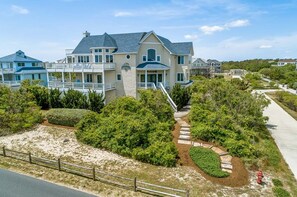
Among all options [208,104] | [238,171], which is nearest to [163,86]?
[208,104]

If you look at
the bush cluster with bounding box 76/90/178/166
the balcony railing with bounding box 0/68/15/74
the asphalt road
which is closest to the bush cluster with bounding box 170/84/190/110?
the bush cluster with bounding box 76/90/178/166

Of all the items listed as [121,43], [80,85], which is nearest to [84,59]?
[80,85]

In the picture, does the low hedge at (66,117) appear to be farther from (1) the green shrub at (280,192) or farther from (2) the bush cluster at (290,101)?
(2) the bush cluster at (290,101)

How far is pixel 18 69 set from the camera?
147 ft

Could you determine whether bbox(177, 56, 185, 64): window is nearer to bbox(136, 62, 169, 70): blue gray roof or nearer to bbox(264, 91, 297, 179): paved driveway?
bbox(136, 62, 169, 70): blue gray roof

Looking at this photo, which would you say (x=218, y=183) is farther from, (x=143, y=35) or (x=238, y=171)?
(x=143, y=35)

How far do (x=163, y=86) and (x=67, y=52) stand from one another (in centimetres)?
1672

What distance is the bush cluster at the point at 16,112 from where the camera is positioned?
61.3 feet

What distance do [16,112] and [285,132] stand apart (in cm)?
2605

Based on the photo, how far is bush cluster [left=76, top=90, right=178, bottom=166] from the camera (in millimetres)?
13375

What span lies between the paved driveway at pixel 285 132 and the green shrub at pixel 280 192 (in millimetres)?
2750

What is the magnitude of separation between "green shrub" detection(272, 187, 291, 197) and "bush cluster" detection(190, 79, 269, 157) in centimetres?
323

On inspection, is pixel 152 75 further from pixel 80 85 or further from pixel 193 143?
pixel 193 143

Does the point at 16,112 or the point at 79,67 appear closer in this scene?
the point at 16,112
